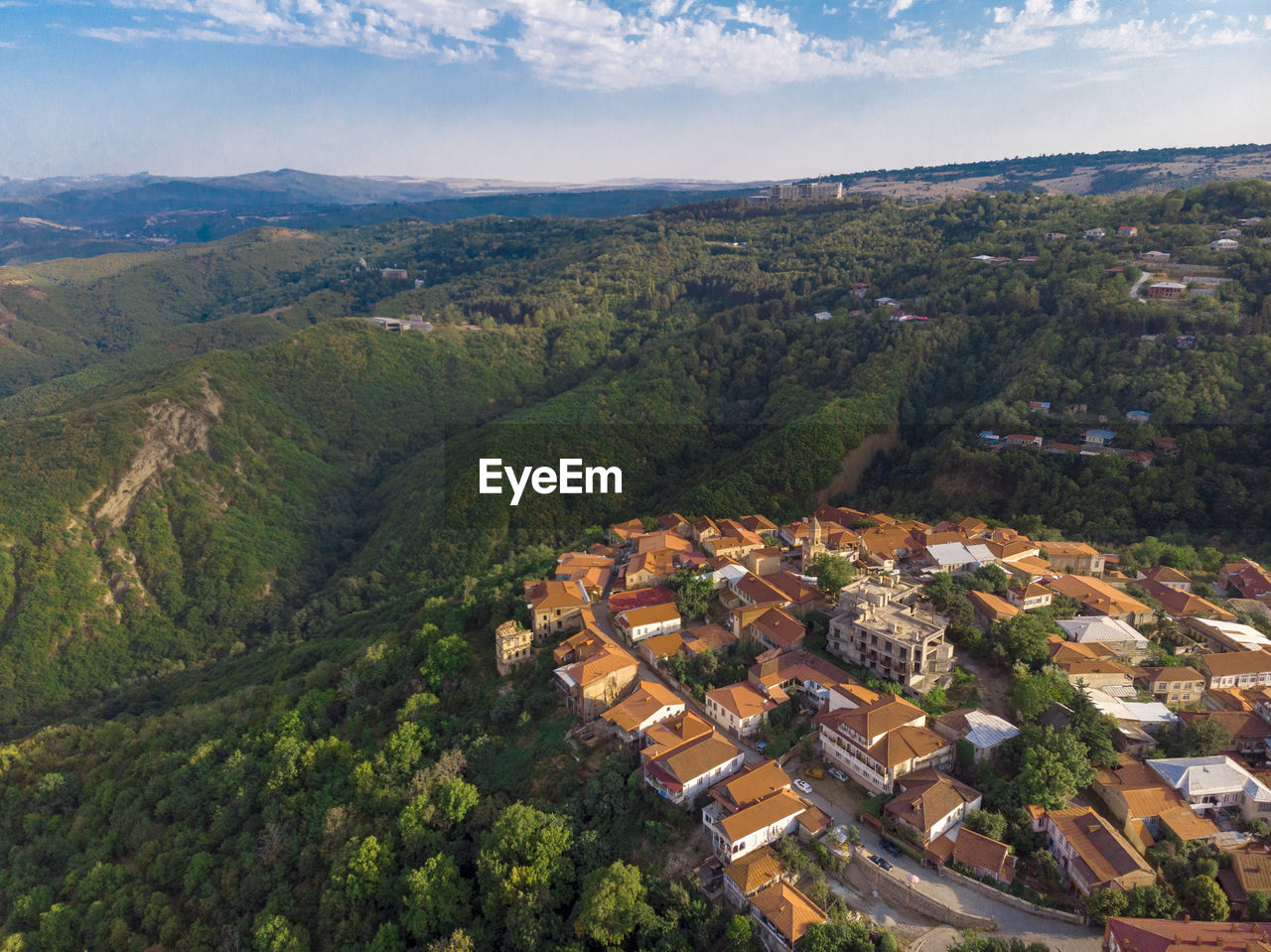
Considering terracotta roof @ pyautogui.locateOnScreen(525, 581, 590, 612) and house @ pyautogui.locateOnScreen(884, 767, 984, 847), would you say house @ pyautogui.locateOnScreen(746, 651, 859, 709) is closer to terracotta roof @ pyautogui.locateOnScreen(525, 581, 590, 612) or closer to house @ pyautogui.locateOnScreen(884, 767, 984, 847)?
house @ pyautogui.locateOnScreen(884, 767, 984, 847)

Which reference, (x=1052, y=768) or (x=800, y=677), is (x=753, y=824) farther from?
(x=1052, y=768)

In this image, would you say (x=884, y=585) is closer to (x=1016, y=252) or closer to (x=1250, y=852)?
(x=1250, y=852)

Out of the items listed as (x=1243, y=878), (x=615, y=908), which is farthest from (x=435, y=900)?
(x=1243, y=878)

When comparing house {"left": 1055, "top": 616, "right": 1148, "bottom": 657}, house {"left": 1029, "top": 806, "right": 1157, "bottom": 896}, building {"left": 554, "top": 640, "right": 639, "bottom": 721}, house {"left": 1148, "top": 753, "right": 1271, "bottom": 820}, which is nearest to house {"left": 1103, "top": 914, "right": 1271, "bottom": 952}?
house {"left": 1029, "top": 806, "right": 1157, "bottom": 896}

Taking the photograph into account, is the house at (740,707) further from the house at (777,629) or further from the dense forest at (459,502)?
the dense forest at (459,502)

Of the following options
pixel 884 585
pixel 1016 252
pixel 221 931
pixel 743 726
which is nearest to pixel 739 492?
pixel 884 585
